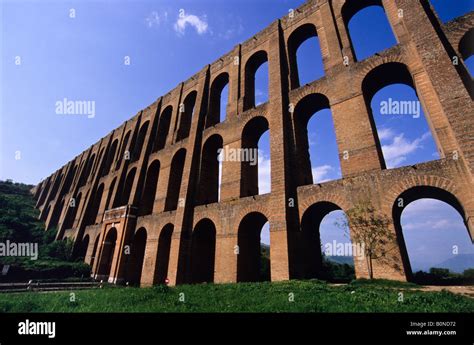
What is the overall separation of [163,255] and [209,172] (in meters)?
6.62

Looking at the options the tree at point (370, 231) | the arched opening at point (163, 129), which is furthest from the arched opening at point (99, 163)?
the tree at point (370, 231)

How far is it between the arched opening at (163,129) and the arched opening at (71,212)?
54.6ft

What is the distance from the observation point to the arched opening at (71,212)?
32.4m

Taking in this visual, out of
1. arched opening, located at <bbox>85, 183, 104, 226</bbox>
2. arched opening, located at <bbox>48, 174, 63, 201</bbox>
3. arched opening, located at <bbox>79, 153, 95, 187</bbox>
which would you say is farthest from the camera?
arched opening, located at <bbox>48, 174, 63, 201</bbox>

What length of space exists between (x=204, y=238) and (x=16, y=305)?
957 centimetres

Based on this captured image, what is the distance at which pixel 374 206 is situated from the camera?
9844mm

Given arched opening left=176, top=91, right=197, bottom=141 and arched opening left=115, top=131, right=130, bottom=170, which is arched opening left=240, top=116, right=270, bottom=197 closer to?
arched opening left=176, top=91, right=197, bottom=141

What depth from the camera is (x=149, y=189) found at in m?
22.7

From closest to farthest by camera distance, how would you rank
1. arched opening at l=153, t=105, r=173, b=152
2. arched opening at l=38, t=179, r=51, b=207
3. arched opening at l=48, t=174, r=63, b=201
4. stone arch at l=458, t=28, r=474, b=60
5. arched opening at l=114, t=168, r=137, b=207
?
stone arch at l=458, t=28, r=474, b=60, arched opening at l=153, t=105, r=173, b=152, arched opening at l=114, t=168, r=137, b=207, arched opening at l=48, t=174, r=63, b=201, arched opening at l=38, t=179, r=51, b=207

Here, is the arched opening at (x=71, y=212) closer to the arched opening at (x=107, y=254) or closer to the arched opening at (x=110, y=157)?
the arched opening at (x=110, y=157)

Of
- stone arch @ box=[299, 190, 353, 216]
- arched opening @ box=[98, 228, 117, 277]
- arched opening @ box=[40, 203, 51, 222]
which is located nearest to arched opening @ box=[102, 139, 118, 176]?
arched opening @ box=[98, 228, 117, 277]

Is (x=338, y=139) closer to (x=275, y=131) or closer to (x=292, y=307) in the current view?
(x=275, y=131)

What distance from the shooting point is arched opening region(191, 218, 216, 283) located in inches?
634

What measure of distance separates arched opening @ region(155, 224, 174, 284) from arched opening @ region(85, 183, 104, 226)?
49.1 feet
